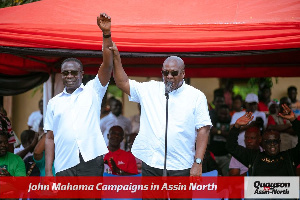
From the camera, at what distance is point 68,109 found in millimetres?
4344

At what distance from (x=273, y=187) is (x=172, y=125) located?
2.26 meters

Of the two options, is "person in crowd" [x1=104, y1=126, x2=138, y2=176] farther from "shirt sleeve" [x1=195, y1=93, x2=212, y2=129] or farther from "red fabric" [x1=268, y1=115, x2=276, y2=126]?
"red fabric" [x1=268, y1=115, x2=276, y2=126]

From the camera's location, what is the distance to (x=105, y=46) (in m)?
4.16

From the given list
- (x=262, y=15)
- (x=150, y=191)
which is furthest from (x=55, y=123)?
(x=262, y=15)

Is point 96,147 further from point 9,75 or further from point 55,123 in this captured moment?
point 9,75

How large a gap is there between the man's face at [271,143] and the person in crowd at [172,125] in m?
2.01

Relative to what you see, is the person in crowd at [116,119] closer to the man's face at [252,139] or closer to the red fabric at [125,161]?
the red fabric at [125,161]

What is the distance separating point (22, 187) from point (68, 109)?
186 centimetres

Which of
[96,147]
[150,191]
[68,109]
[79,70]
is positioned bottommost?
[150,191]

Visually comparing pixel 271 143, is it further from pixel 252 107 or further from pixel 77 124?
pixel 77 124

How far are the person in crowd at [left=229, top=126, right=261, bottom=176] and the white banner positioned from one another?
0.74 meters

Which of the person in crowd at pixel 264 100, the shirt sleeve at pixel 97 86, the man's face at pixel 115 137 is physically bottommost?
the shirt sleeve at pixel 97 86

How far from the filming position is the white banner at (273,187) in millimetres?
5816

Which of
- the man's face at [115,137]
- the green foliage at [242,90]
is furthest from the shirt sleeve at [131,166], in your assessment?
the green foliage at [242,90]
